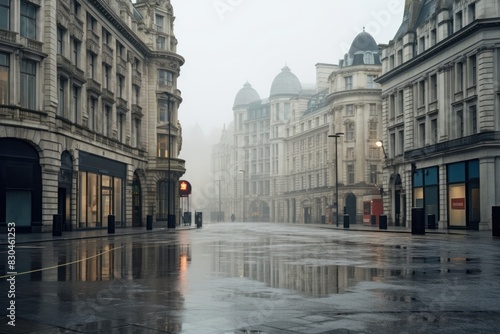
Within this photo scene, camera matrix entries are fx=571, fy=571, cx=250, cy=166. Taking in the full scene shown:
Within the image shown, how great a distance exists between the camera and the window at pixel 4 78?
31.7 m

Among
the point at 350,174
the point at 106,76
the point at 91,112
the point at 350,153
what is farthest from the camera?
the point at 350,153

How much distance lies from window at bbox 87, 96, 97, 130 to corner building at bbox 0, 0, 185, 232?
0.08 meters

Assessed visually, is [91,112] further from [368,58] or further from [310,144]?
[310,144]

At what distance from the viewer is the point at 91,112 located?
43.3 metres

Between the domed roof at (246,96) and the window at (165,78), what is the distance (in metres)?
78.7

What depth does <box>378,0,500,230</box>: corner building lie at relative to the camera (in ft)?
131

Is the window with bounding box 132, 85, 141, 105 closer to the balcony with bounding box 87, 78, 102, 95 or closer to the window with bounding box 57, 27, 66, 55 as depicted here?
the balcony with bounding box 87, 78, 102, 95

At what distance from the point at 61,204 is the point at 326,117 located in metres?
61.3

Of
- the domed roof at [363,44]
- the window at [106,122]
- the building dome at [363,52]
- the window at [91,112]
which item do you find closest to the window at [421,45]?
the window at [106,122]

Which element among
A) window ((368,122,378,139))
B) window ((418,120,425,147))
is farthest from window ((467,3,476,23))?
window ((368,122,378,139))

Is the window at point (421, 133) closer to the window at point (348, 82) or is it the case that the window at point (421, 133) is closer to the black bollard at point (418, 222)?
the black bollard at point (418, 222)

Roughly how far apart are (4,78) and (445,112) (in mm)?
32539

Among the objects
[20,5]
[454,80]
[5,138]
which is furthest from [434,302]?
[454,80]

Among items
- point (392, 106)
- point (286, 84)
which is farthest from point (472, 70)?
point (286, 84)
